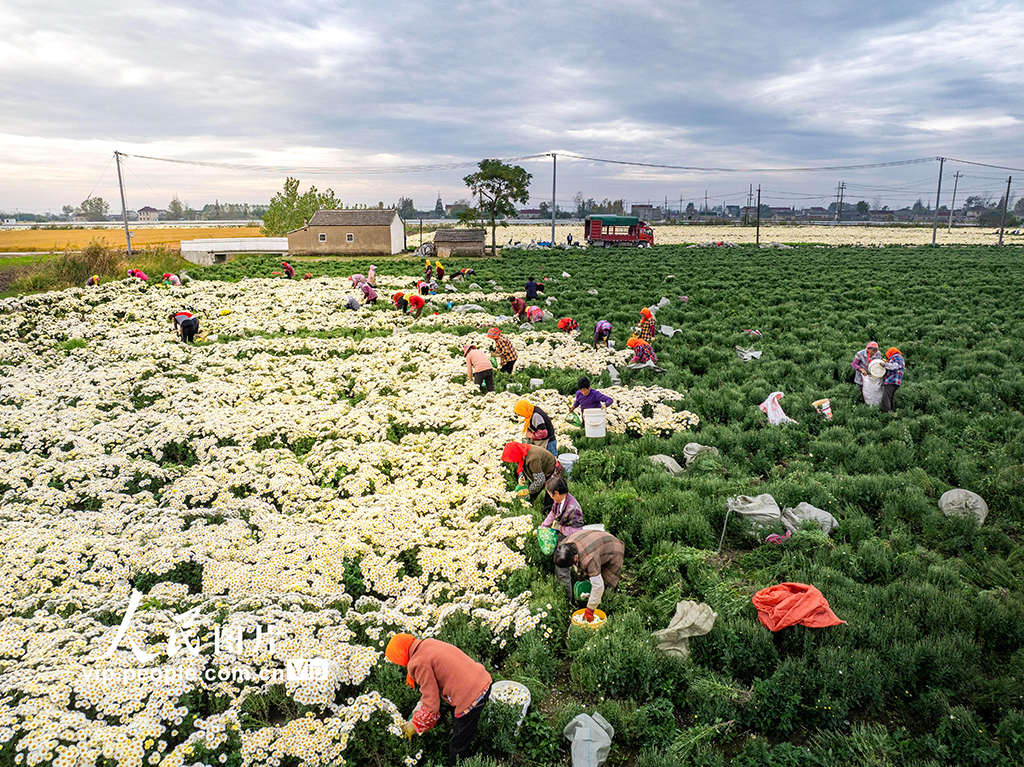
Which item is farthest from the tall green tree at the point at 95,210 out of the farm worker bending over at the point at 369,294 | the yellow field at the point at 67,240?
the farm worker bending over at the point at 369,294

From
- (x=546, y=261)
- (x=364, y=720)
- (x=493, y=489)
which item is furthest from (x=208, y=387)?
(x=546, y=261)

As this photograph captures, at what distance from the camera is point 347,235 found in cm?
4841

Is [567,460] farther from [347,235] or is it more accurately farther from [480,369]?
[347,235]

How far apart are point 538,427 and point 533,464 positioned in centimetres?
94

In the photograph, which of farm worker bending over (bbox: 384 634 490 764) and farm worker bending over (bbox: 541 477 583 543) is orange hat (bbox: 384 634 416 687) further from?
farm worker bending over (bbox: 541 477 583 543)

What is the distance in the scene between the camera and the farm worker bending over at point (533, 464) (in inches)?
323

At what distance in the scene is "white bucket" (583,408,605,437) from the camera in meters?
10.2

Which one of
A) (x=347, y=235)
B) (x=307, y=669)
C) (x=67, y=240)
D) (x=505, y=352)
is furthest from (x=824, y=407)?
(x=67, y=240)

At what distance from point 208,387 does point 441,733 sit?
1088 centimetres

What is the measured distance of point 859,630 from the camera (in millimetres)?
5430

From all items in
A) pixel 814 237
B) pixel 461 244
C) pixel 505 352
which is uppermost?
pixel 814 237

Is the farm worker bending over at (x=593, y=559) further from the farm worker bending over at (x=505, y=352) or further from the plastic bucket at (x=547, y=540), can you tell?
the farm worker bending over at (x=505, y=352)

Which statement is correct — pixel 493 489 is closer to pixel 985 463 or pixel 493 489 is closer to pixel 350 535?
pixel 350 535

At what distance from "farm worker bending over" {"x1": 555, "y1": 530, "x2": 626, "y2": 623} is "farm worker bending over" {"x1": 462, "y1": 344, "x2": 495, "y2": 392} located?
6.56 m
